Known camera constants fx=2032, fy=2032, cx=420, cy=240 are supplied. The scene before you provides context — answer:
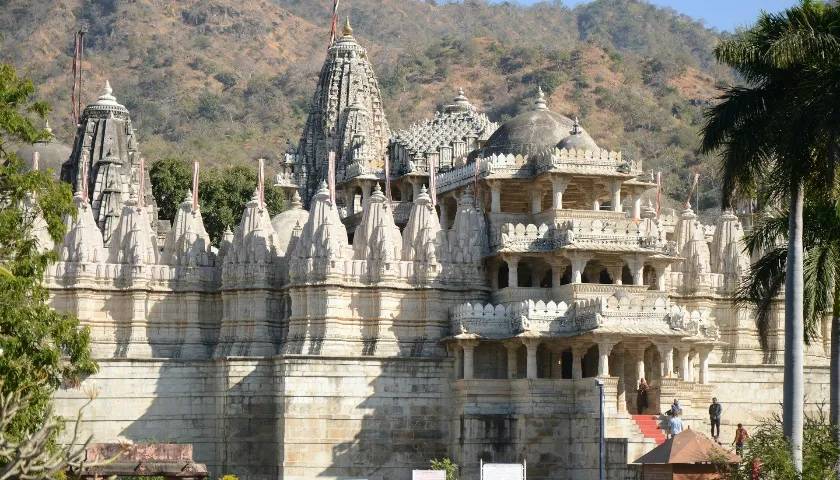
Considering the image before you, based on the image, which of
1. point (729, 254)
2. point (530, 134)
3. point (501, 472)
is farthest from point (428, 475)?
point (729, 254)

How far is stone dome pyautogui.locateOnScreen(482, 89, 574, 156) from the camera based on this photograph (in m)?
67.3

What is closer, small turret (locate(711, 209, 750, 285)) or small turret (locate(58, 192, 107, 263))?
small turret (locate(58, 192, 107, 263))

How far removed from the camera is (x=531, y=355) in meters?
62.3

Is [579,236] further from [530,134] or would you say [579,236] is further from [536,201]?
[530,134]

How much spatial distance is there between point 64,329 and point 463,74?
4810 inches

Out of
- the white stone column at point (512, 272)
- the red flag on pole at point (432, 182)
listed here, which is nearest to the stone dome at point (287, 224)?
the red flag on pole at point (432, 182)

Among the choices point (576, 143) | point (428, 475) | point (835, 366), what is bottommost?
point (428, 475)

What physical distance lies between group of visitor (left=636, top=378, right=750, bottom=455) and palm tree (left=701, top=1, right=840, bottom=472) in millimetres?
8461

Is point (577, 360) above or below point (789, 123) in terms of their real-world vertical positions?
below

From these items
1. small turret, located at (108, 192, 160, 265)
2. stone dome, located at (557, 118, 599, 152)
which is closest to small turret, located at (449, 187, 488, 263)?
stone dome, located at (557, 118, 599, 152)

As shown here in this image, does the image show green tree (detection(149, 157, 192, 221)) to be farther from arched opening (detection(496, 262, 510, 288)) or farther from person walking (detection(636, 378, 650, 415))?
person walking (detection(636, 378, 650, 415))

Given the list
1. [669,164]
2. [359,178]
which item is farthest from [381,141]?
[669,164]

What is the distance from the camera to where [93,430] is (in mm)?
64375

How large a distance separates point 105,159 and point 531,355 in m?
30.6
